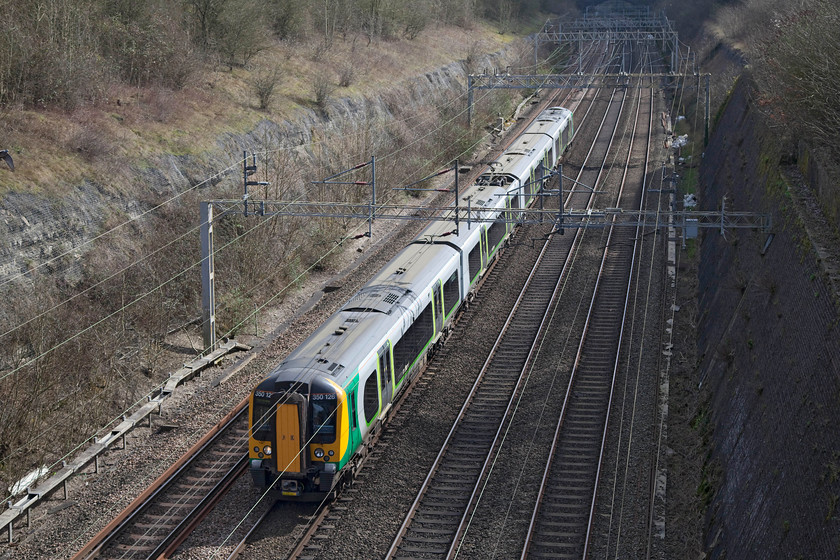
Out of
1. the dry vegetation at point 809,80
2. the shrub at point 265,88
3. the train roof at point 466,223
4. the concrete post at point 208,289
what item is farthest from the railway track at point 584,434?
the shrub at point 265,88

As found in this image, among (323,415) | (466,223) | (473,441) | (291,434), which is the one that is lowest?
(473,441)

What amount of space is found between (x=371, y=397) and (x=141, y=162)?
1450cm

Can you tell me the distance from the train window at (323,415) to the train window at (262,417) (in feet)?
2.44

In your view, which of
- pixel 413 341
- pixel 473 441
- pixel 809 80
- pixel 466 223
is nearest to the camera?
pixel 473 441

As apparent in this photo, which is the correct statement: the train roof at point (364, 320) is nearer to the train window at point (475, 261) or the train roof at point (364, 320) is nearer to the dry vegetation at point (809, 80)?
the train window at point (475, 261)

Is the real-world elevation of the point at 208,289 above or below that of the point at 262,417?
above

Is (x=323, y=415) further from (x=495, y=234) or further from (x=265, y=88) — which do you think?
(x=265, y=88)

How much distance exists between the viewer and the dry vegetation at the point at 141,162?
19.2m

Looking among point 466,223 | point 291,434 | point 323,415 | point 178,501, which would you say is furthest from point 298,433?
point 466,223

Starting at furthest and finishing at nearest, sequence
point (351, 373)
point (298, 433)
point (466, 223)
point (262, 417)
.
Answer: point (466, 223), point (351, 373), point (262, 417), point (298, 433)

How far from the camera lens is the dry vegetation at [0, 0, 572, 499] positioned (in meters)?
19.2

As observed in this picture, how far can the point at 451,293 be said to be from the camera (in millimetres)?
22422

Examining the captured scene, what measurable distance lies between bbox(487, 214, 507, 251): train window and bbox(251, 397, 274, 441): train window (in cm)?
1238

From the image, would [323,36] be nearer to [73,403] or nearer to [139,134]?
[139,134]
